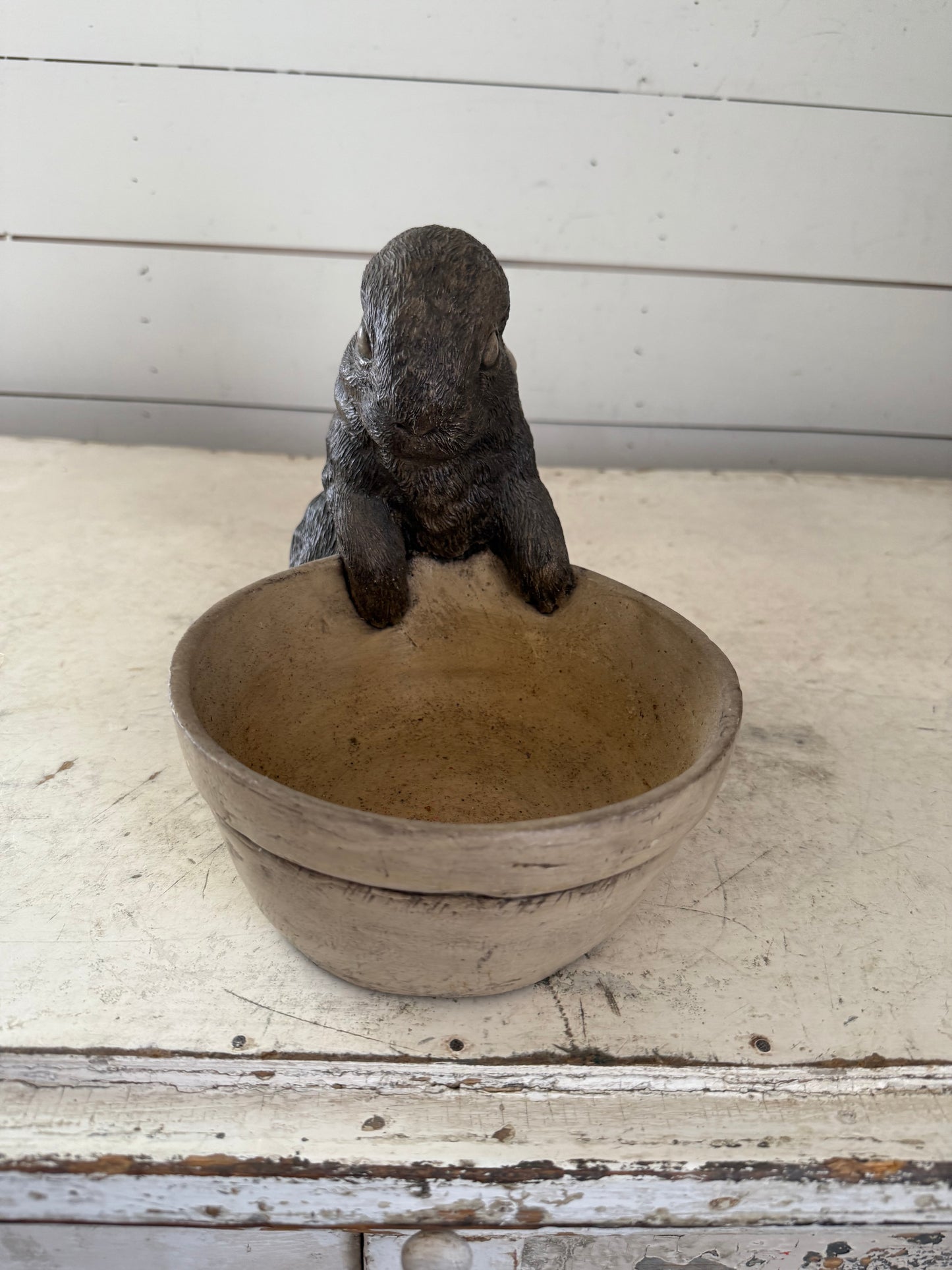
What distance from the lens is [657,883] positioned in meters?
0.85

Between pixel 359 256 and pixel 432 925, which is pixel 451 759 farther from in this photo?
pixel 359 256

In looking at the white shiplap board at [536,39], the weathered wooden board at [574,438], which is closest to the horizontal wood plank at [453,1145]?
the weathered wooden board at [574,438]

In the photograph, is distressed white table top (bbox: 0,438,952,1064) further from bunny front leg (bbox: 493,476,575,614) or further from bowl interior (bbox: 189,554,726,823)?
bunny front leg (bbox: 493,476,575,614)

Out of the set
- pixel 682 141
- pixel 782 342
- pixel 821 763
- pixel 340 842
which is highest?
pixel 682 141

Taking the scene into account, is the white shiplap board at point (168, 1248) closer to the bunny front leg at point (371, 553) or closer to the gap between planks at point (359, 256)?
the bunny front leg at point (371, 553)

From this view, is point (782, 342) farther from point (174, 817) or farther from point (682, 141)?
point (174, 817)

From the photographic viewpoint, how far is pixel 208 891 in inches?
32.1

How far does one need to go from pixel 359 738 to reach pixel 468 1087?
33cm

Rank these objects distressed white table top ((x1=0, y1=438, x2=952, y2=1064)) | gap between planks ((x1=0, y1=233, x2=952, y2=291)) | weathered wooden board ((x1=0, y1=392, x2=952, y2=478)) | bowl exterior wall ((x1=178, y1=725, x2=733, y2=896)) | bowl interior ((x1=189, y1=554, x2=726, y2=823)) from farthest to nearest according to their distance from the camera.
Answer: weathered wooden board ((x1=0, y1=392, x2=952, y2=478)) → gap between planks ((x1=0, y1=233, x2=952, y2=291)) → bowl interior ((x1=189, y1=554, x2=726, y2=823)) → distressed white table top ((x1=0, y1=438, x2=952, y2=1064)) → bowl exterior wall ((x1=178, y1=725, x2=733, y2=896))

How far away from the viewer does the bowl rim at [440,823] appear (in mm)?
587

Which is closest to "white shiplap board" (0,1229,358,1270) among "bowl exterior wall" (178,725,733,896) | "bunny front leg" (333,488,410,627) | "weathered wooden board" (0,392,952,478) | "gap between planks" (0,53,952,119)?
"bowl exterior wall" (178,725,733,896)

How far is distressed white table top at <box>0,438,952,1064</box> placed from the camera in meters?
0.72

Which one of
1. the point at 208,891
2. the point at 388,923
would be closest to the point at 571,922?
the point at 388,923

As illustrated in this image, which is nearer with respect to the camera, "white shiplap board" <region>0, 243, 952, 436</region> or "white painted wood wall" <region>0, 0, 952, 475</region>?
"white painted wood wall" <region>0, 0, 952, 475</region>
